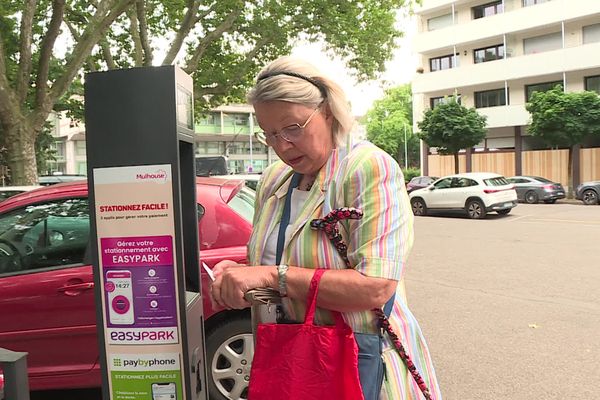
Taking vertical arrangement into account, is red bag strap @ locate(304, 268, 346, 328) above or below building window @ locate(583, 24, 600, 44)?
below

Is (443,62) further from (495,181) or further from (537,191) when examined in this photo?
(495,181)

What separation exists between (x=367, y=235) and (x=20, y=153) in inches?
389

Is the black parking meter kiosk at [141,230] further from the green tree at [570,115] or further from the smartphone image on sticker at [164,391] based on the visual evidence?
the green tree at [570,115]

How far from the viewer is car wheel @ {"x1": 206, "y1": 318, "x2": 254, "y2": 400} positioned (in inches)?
141

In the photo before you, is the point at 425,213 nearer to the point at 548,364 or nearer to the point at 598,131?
A: the point at 598,131

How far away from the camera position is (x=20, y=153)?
31.9 feet

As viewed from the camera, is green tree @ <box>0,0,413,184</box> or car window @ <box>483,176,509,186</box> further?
car window @ <box>483,176,509,186</box>

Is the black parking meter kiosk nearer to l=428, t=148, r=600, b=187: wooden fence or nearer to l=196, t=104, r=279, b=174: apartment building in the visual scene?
l=428, t=148, r=600, b=187: wooden fence

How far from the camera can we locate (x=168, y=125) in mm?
1777

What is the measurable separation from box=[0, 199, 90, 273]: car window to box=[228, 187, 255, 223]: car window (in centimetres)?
100

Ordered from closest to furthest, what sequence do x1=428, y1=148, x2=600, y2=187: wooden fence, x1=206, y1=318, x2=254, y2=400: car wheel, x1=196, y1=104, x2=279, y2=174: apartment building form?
x1=206, y1=318, x2=254, y2=400: car wheel
x1=428, y1=148, x2=600, y2=187: wooden fence
x1=196, y1=104, x2=279, y2=174: apartment building

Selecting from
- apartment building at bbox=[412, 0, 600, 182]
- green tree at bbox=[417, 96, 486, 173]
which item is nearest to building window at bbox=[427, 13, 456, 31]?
apartment building at bbox=[412, 0, 600, 182]

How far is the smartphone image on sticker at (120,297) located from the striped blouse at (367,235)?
0.59m

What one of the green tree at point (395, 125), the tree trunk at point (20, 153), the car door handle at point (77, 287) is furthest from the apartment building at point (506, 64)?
the car door handle at point (77, 287)
